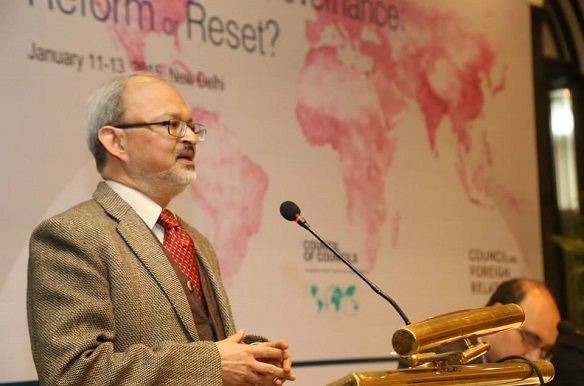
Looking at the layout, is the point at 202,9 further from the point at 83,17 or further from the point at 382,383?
the point at 382,383

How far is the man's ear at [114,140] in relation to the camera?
9.13 feet

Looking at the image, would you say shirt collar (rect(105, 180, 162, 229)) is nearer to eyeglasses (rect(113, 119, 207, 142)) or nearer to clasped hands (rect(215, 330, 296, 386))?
eyeglasses (rect(113, 119, 207, 142))

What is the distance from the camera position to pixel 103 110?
111 inches

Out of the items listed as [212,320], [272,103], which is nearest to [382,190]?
[272,103]

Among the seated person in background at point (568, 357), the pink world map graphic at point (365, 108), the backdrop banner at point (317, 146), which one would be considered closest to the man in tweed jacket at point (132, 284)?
the backdrop banner at point (317, 146)

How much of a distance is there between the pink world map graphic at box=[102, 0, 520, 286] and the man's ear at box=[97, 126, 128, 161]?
3.57 ft

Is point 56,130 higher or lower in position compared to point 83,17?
lower

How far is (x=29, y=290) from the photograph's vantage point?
2463mm

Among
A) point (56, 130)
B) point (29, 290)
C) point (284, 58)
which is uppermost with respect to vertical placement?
point (284, 58)

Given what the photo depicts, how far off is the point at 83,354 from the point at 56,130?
58.3 inches

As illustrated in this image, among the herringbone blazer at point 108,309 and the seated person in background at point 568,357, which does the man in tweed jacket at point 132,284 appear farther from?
the seated person in background at point 568,357

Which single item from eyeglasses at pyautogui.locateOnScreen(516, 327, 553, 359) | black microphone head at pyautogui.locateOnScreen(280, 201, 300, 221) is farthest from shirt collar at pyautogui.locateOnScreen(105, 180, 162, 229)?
eyeglasses at pyautogui.locateOnScreen(516, 327, 553, 359)

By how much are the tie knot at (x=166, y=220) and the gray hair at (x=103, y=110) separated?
24cm

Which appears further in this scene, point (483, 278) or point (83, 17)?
point (483, 278)
